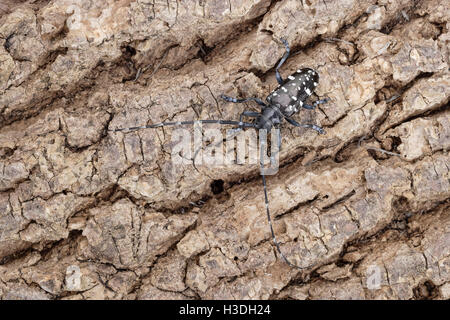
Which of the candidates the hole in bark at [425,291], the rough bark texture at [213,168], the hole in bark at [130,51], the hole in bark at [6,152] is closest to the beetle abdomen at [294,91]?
the rough bark texture at [213,168]

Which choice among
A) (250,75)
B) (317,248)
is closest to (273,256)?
(317,248)

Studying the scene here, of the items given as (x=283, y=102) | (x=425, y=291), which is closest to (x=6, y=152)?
(x=283, y=102)

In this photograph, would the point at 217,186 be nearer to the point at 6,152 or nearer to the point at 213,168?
the point at 213,168

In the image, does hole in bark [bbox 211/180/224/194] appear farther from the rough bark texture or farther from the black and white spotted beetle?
the black and white spotted beetle

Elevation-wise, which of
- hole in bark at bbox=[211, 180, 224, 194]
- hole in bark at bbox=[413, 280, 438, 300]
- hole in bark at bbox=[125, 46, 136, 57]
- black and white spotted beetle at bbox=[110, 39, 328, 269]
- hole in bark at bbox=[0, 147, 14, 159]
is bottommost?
hole in bark at bbox=[413, 280, 438, 300]

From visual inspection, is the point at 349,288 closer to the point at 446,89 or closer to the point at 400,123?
the point at 400,123

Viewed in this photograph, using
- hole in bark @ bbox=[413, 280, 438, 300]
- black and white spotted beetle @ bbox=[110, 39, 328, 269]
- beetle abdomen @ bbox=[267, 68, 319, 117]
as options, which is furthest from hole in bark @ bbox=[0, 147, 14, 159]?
hole in bark @ bbox=[413, 280, 438, 300]
